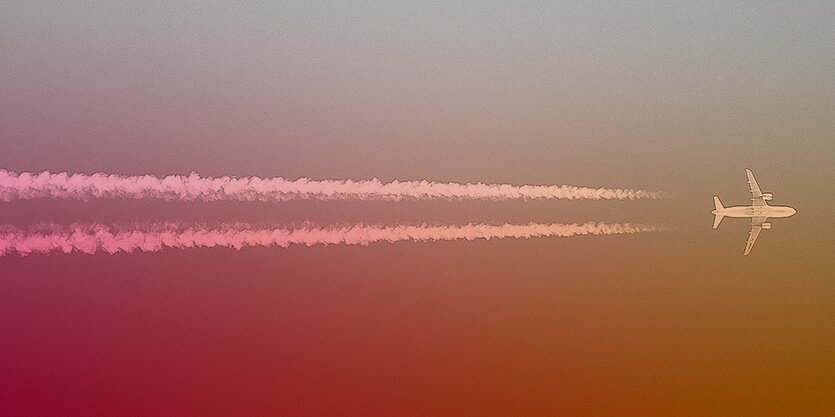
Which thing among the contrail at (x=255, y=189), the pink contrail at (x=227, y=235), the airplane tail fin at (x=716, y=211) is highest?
the contrail at (x=255, y=189)

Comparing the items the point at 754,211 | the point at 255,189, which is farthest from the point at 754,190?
the point at 255,189

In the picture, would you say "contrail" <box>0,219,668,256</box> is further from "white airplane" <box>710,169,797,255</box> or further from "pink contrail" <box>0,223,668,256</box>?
"white airplane" <box>710,169,797,255</box>

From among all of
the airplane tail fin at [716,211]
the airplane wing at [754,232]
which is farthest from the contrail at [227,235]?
the airplane wing at [754,232]

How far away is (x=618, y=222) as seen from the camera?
12.9ft

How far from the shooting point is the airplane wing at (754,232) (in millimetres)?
4098

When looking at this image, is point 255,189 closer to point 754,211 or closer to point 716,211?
point 716,211

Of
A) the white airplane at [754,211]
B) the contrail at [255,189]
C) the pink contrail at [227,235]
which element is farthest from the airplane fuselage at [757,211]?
the pink contrail at [227,235]

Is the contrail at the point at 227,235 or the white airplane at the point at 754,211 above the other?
the white airplane at the point at 754,211

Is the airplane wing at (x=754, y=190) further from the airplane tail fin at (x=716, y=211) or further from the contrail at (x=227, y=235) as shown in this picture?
the contrail at (x=227, y=235)

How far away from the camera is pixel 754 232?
162 inches

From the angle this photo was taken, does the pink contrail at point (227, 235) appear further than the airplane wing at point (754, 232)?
No

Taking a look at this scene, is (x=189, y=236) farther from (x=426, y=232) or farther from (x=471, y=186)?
(x=471, y=186)

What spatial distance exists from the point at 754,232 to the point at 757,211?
0.11 meters

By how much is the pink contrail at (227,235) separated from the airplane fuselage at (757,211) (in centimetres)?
63
